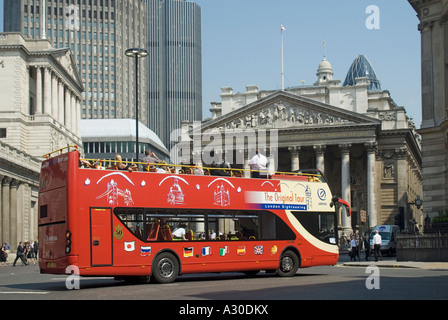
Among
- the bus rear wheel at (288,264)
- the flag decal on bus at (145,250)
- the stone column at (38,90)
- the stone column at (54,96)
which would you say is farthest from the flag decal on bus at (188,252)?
the stone column at (54,96)

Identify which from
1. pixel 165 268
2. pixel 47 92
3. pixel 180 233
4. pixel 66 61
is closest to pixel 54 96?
pixel 47 92

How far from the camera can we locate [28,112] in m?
74.8

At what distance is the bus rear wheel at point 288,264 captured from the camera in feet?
83.8

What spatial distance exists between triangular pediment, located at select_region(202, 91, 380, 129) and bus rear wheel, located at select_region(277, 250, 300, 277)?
6401 cm

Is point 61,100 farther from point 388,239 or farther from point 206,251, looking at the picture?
point 206,251

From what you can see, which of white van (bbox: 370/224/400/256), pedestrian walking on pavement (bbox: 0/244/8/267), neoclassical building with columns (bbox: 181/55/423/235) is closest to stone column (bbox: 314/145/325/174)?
neoclassical building with columns (bbox: 181/55/423/235)

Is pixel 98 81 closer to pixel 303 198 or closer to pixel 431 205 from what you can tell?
pixel 431 205

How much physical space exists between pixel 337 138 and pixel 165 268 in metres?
69.3

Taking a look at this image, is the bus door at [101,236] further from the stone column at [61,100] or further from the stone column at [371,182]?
the stone column at [371,182]

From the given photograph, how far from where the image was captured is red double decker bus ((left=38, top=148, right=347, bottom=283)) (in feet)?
68.0

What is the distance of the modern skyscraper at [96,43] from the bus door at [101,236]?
13051 centimetres

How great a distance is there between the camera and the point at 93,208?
2088cm
